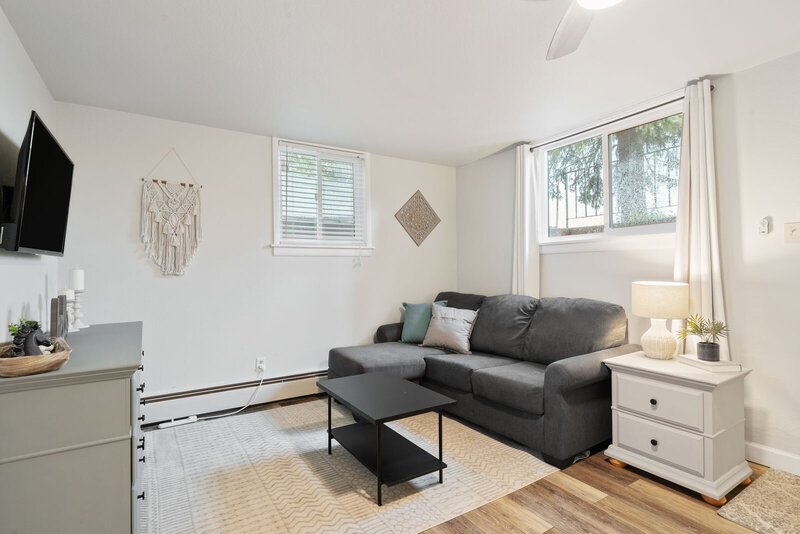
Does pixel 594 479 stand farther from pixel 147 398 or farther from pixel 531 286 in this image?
pixel 147 398

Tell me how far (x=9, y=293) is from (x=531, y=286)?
358 cm

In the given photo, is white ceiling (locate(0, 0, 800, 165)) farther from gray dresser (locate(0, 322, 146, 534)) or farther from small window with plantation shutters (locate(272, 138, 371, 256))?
gray dresser (locate(0, 322, 146, 534))

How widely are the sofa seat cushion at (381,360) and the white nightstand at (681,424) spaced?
1.51m

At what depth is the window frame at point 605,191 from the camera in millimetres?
2889

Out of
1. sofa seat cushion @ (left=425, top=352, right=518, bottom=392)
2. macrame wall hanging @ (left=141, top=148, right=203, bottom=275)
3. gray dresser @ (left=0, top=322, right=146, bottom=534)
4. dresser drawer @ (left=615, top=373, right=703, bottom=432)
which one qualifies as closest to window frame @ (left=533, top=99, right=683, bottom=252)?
dresser drawer @ (left=615, top=373, right=703, bottom=432)

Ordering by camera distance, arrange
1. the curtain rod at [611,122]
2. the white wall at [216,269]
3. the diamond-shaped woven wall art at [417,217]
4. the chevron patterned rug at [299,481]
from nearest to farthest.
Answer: the chevron patterned rug at [299,481], the curtain rod at [611,122], the white wall at [216,269], the diamond-shaped woven wall art at [417,217]

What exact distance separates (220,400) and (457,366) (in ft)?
6.61

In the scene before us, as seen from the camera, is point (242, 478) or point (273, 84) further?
point (273, 84)

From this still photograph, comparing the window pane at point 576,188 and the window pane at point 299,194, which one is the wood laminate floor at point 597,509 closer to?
the window pane at point 576,188

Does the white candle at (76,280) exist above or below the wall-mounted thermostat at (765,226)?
below

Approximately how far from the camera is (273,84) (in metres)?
2.57

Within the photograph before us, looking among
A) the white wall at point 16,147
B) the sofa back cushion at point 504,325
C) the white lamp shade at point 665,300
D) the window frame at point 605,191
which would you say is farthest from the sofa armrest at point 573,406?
the white wall at point 16,147

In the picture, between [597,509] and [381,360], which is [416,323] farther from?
[597,509]

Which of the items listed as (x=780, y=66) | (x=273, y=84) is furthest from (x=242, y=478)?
(x=780, y=66)
